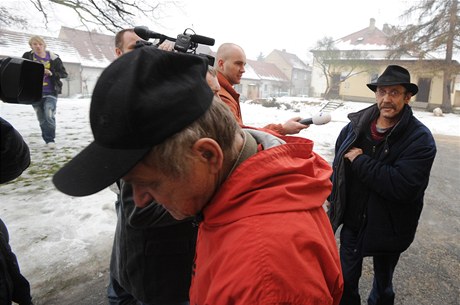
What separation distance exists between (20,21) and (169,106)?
14.7 meters

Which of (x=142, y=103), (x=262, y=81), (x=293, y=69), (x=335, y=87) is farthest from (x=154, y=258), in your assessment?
(x=293, y=69)

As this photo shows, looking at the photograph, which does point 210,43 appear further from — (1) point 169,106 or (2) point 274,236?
(2) point 274,236

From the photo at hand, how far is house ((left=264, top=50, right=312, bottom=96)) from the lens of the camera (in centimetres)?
4978

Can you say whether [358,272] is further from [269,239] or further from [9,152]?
[9,152]

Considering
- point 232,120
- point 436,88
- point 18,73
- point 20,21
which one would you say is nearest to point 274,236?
point 232,120

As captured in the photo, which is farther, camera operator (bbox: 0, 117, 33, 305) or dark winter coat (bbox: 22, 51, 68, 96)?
dark winter coat (bbox: 22, 51, 68, 96)

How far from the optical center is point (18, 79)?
1.04 metres

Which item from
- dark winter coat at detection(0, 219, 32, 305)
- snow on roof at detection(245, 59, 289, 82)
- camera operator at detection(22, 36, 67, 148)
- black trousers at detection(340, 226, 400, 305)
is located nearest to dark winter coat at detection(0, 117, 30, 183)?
dark winter coat at detection(0, 219, 32, 305)

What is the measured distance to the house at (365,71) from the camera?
93.4 feet

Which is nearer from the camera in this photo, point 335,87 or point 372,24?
point 335,87

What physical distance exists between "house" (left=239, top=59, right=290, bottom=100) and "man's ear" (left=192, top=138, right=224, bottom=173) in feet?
122

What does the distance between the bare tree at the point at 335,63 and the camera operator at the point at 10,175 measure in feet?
110

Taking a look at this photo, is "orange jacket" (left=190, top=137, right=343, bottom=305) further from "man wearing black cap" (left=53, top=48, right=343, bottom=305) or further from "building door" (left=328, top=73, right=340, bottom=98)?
"building door" (left=328, top=73, right=340, bottom=98)

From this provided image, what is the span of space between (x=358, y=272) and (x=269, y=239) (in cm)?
205
